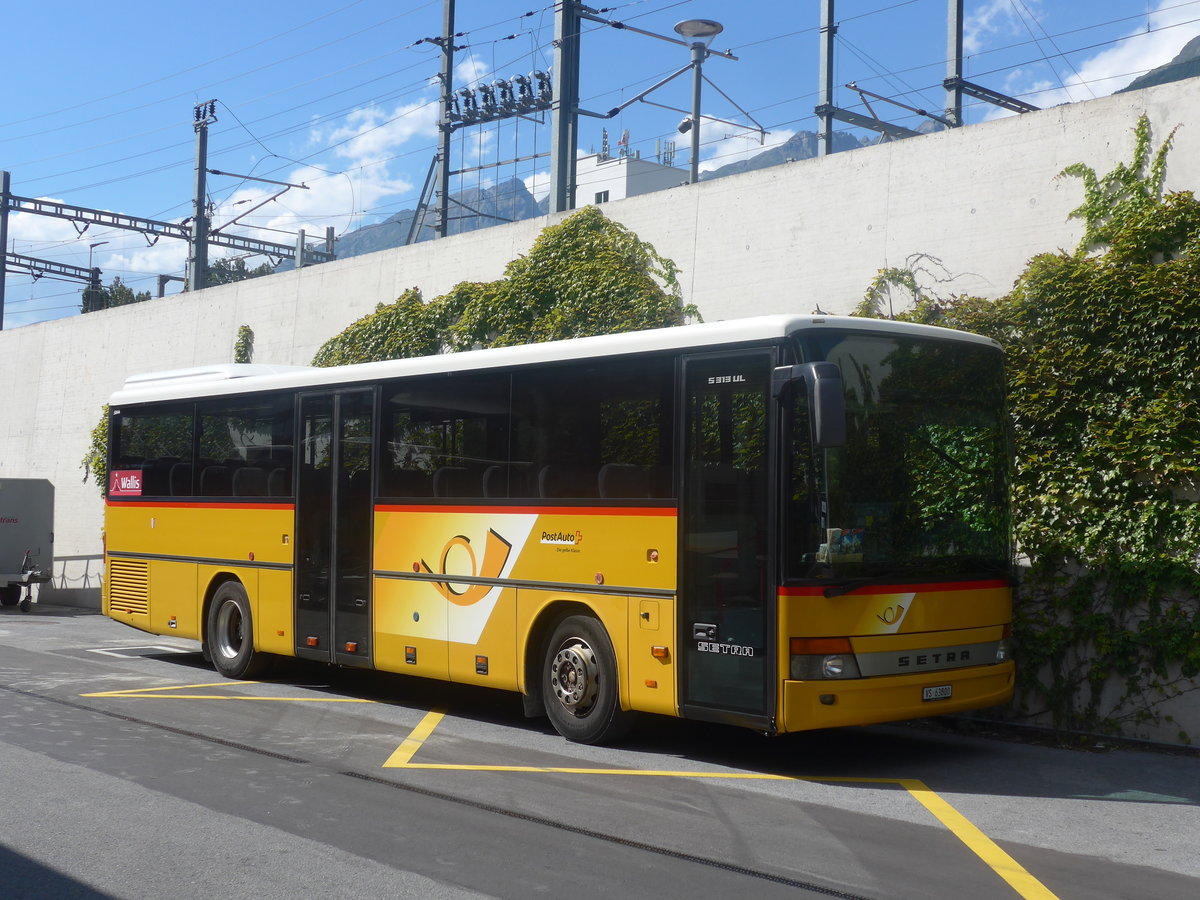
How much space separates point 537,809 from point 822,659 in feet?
6.68

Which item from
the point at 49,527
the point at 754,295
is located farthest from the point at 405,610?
the point at 49,527

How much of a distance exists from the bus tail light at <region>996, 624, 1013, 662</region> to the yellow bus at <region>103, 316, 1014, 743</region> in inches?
Result: 0.8

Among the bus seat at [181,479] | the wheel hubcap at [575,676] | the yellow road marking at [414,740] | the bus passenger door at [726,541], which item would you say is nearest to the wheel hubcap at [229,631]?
the bus seat at [181,479]

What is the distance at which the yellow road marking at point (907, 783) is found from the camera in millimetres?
6082

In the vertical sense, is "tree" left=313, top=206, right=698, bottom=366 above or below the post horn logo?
above

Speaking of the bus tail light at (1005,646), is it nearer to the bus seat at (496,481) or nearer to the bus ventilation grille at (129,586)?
the bus seat at (496,481)

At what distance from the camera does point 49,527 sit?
26.9 m

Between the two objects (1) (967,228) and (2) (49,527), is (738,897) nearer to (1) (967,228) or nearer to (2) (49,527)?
(1) (967,228)

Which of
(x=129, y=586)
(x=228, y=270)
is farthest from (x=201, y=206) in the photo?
(x=228, y=270)

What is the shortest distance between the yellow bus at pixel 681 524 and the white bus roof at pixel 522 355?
2 cm

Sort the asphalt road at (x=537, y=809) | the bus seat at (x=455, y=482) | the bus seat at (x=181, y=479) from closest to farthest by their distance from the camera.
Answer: the asphalt road at (x=537, y=809)
the bus seat at (x=455, y=482)
the bus seat at (x=181, y=479)

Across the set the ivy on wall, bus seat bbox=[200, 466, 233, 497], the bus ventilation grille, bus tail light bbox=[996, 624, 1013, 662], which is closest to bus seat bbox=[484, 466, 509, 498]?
bus tail light bbox=[996, 624, 1013, 662]

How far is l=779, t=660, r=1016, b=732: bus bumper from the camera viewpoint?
8039 mm

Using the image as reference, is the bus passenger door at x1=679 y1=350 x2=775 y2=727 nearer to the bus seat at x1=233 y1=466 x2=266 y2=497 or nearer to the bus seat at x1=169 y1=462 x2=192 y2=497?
the bus seat at x1=233 y1=466 x2=266 y2=497
